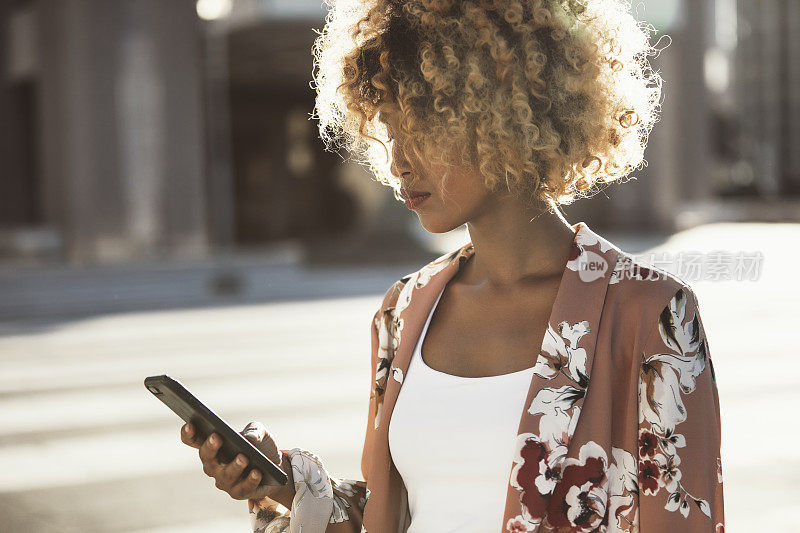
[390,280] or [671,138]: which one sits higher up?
[671,138]

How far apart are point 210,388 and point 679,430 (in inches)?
261

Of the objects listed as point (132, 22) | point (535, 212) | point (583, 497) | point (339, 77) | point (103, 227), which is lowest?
point (583, 497)

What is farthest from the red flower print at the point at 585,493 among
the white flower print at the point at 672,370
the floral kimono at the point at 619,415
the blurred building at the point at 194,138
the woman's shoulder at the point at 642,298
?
the blurred building at the point at 194,138

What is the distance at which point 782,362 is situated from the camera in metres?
8.76

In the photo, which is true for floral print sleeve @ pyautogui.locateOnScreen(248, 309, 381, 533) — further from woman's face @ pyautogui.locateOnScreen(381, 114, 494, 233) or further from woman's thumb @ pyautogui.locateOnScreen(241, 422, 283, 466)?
woman's face @ pyautogui.locateOnScreen(381, 114, 494, 233)

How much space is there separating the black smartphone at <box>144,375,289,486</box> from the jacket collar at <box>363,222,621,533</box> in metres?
0.24

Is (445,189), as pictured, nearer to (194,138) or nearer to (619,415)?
(619,415)

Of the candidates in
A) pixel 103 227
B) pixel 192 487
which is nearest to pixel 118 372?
pixel 192 487

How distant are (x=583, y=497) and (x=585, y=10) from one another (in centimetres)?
94

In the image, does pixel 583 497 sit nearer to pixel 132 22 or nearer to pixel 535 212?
pixel 535 212

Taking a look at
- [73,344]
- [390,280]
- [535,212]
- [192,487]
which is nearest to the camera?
[535,212]

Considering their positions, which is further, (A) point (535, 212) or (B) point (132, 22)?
(B) point (132, 22)

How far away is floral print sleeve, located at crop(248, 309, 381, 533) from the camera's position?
7.05 ft

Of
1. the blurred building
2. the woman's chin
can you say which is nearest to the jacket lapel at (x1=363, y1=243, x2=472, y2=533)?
the woman's chin
